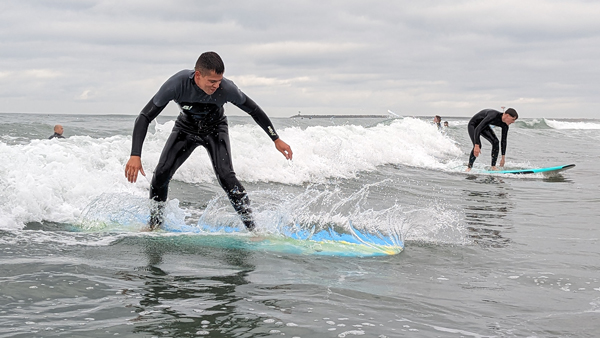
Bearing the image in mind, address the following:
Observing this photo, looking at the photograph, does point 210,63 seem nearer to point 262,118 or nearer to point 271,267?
point 262,118

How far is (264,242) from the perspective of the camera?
5.68 m

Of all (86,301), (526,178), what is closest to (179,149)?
(86,301)

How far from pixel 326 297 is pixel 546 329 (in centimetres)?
137

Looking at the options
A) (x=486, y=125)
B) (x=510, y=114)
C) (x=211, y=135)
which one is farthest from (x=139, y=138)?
(x=486, y=125)

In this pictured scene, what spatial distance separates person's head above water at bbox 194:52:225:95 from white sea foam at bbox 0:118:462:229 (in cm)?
235

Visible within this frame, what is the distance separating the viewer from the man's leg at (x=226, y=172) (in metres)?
5.81

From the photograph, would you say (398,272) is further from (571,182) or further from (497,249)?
(571,182)

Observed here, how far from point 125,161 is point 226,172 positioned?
4387 millimetres

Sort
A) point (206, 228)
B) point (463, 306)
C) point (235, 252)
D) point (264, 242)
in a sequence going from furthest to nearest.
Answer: point (206, 228) → point (264, 242) → point (235, 252) → point (463, 306)

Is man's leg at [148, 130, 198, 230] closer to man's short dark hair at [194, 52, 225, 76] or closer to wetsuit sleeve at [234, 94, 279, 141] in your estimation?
wetsuit sleeve at [234, 94, 279, 141]

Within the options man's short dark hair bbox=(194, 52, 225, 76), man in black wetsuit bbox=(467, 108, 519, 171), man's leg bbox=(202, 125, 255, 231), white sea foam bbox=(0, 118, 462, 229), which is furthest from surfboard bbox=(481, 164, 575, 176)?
man's short dark hair bbox=(194, 52, 225, 76)

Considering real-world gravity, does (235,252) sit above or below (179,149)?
below

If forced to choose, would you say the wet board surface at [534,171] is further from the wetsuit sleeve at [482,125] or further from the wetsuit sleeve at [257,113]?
the wetsuit sleeve at [257,113]

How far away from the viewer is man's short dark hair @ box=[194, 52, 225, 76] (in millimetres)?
5016
